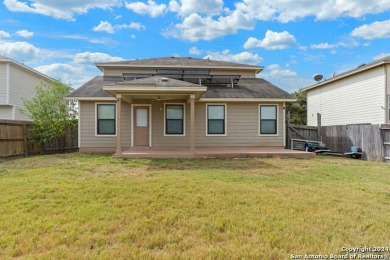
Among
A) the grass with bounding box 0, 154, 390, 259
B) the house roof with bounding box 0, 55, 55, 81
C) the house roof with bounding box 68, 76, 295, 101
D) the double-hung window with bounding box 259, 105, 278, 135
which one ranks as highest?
the house roof with bounding box 0, 55, 55, 81

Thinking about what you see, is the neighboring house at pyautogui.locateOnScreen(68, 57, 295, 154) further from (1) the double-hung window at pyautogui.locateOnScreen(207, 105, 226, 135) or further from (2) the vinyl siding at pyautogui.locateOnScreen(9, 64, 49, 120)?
(2) the vinyl siding at pyautogui.locateOnScreen(9, 64, 49, 120)

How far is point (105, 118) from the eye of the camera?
12.9 metres

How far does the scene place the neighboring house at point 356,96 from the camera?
44.1 feet

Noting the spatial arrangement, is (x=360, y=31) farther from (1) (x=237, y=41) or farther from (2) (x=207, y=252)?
(2) (x=207, y=252)

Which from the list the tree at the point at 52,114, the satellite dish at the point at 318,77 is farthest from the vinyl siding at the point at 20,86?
the satellite dish at the point at 318,77

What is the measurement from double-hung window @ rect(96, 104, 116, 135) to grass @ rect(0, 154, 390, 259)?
5.81m

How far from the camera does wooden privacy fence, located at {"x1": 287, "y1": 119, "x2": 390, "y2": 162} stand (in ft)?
37.8

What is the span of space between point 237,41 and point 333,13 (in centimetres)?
703

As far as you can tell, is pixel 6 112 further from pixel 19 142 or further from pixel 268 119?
pixel 268 119

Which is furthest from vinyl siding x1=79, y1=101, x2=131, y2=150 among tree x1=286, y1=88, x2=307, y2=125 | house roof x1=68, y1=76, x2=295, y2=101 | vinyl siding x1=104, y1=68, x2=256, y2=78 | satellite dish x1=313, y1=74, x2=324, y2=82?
tree x1=286, y1=88, x2=307, y2=125

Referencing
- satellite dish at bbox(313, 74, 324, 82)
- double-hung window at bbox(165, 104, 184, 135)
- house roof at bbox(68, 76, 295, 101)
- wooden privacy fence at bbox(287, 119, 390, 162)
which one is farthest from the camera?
satellite dish at bbox(313, 74, 324, 82)

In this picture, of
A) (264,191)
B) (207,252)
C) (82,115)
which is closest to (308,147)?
(264,191)

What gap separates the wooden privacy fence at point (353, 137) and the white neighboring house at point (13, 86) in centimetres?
1636

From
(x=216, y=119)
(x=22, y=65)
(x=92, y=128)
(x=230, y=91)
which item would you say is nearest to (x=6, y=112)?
(x=22, y=65)
